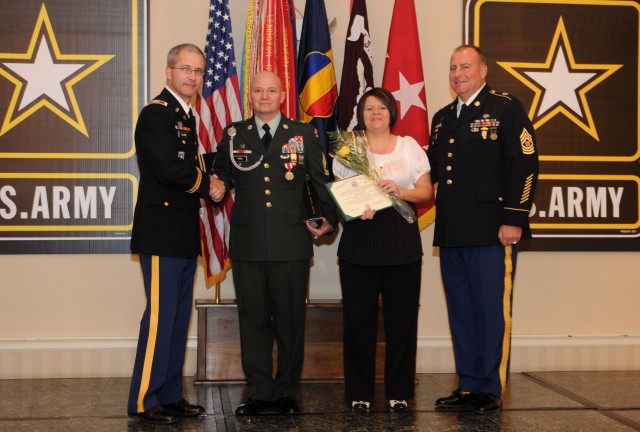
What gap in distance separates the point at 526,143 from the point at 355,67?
4.16 feet

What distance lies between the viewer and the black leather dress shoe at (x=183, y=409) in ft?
12.1

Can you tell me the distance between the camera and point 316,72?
4.55 m

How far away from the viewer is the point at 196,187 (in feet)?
11.7

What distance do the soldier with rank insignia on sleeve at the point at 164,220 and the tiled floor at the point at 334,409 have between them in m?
0.23

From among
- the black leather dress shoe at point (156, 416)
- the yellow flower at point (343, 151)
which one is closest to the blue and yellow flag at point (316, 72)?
the yellow flower at point (343, 151)

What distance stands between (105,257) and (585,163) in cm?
317

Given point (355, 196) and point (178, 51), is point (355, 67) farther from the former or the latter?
point (178, 51)

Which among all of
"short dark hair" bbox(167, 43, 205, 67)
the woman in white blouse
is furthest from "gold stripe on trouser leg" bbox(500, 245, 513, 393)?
"short dark hair" bbox(167, 43, 205, 67)

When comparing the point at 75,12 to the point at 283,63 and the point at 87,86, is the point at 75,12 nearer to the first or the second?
the point at 87,86

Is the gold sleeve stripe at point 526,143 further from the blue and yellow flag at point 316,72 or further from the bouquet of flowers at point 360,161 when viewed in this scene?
the blue and yellow flag at point 316,72

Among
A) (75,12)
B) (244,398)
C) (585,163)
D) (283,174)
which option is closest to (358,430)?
(244,398)

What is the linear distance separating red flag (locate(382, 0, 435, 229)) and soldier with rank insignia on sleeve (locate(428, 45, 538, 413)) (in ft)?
2.17

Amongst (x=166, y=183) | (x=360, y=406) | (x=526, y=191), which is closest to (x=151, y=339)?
(x=166, y=183)

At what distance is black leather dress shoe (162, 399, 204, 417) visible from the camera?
12.1 ft
